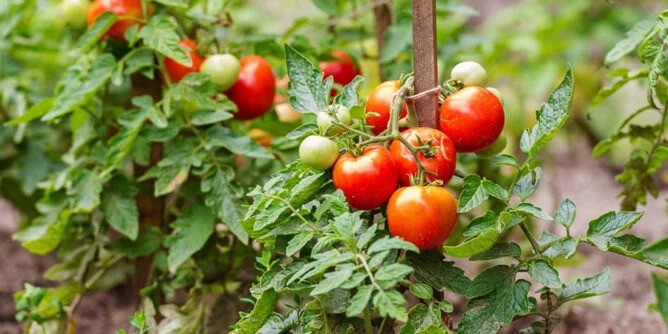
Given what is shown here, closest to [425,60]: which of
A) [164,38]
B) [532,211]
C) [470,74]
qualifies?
[470,74]

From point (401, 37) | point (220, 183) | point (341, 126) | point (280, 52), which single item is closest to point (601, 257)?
point (401, 37)

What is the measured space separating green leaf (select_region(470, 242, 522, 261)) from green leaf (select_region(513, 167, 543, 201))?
0.24 feet

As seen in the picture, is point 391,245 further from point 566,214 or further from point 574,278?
point 574,278

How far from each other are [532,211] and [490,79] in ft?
5.57

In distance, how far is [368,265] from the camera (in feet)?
2.98

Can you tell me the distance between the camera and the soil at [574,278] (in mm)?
1925

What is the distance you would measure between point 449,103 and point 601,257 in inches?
61.9

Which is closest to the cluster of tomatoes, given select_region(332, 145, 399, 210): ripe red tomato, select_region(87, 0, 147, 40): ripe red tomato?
select_region(332, 145, 399, 210): ripe red tomato

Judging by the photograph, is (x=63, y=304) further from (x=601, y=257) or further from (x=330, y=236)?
(x=601, y=257)

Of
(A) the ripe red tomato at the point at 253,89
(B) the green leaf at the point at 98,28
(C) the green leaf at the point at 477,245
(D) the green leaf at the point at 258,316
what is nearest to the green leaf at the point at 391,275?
(C) the green leaf at the point at 477,245

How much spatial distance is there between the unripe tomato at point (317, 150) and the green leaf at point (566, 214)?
1.06 ft

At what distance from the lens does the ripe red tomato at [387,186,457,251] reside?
97cm

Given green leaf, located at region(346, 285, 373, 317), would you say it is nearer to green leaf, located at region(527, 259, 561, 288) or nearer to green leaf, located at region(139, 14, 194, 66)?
green leaf, located at region(527, 259, 561, 288)

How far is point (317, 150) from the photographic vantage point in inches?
39.2
